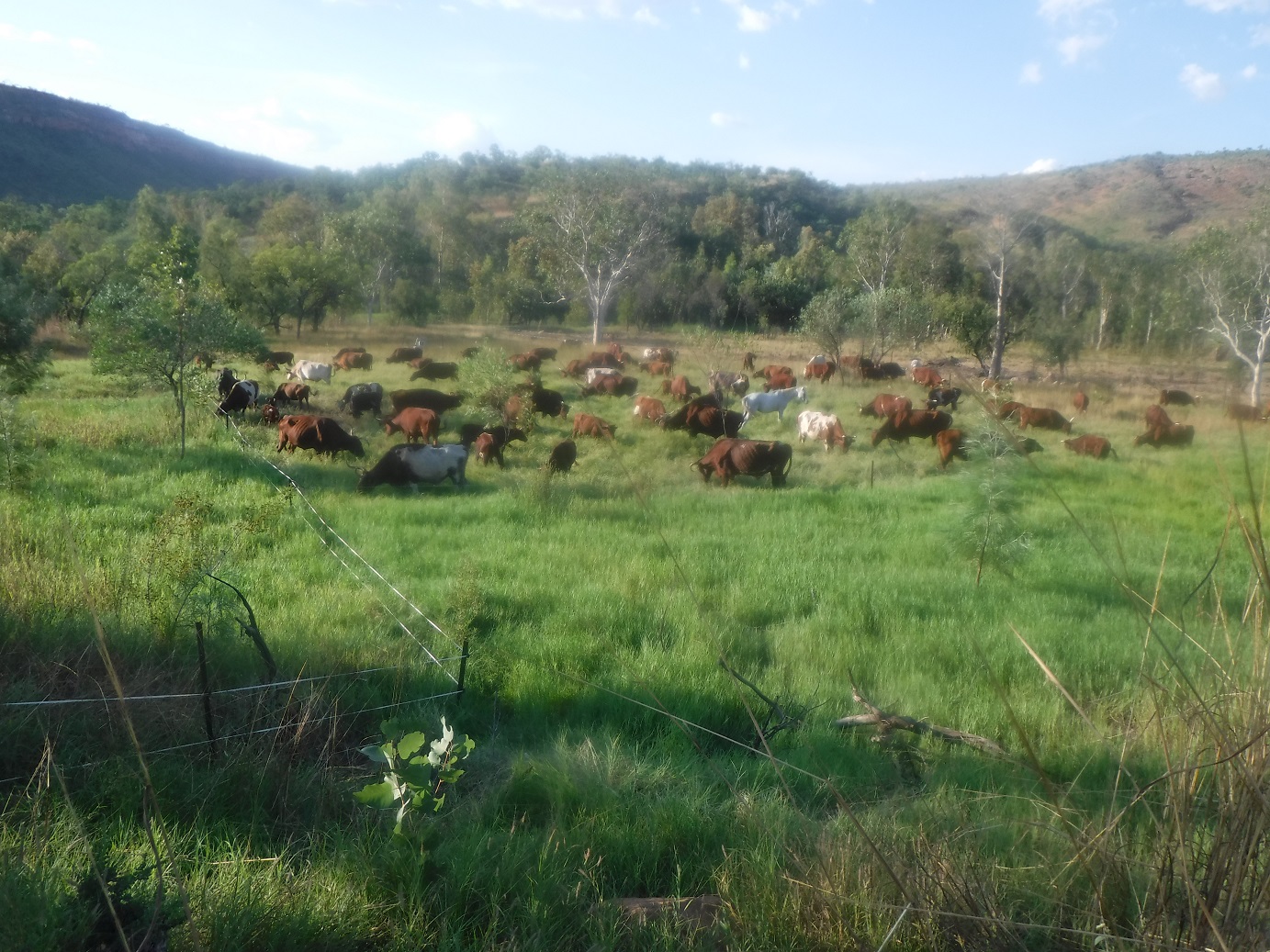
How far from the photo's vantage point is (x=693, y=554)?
885cm

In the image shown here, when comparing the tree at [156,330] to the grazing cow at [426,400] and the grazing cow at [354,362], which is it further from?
the grazing cow at [354,362]

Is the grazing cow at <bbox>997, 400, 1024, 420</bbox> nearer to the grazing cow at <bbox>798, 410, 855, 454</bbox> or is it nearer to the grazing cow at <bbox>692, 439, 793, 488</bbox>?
the grazing cow at <bbox>692, 439, 793, 488</bbox>

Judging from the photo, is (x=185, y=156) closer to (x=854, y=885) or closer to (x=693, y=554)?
(x=693, y=554)

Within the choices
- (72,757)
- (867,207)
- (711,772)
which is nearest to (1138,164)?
(867,207)

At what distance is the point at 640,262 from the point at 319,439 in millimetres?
6097

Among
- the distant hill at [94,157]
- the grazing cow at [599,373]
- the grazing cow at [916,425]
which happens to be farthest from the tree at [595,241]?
the distant hill at [94,157]

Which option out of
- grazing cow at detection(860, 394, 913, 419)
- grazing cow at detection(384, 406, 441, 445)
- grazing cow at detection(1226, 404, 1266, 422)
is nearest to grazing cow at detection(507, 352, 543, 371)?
grazing cow at detection(384, 406, 441, 445)

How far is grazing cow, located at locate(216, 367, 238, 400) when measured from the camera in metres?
18.2

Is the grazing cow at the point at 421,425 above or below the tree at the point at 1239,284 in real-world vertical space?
below

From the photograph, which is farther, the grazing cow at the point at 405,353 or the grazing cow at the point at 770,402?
the grazing cow at the point at 405,353

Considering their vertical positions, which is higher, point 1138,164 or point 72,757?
point 1138,164

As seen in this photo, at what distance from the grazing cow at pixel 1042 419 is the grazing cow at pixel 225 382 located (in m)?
15.6

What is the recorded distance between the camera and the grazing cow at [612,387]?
2066cm

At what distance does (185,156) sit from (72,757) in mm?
59838
